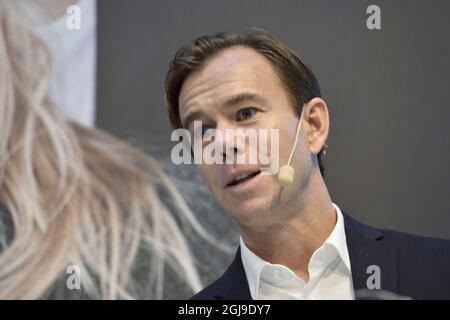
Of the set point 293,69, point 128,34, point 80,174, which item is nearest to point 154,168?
point 80,174

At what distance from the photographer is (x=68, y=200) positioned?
67.7 inches

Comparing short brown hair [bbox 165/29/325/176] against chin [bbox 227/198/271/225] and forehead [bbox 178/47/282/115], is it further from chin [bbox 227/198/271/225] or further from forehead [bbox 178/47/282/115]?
chin [bbox 227/198/271/225]

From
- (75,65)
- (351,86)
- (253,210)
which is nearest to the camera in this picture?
(253,210)

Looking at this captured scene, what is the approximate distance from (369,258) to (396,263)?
0.06 metres

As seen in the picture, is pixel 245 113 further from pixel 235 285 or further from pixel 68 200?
pixel 68 200

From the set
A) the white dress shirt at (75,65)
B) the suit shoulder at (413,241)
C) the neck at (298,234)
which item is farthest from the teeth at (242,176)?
the white dress shirt at (75,65)

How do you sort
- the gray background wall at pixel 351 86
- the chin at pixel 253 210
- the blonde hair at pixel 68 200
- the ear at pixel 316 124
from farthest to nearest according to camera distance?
the blonde hair at pixel 68 200 < the gray background wall at pixel 351 86 < the ear at pixel 316 124 < the chin at pixel 253 210

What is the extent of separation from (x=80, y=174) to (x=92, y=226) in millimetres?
148

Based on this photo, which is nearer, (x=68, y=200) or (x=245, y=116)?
(x=245, y=116)

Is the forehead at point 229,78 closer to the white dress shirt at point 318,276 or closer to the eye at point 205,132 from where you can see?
the eye at point 205,132

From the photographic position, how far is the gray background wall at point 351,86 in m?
1.58

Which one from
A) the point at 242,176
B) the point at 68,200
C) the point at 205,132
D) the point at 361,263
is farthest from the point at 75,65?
the point at 361,263

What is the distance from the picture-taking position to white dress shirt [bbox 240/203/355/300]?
4.35ft

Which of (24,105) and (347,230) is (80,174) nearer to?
(24,105)
